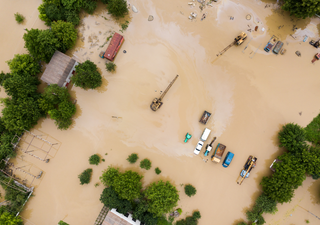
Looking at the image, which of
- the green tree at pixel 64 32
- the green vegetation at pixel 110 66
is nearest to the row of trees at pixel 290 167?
the green vegetation at pixel 110 66

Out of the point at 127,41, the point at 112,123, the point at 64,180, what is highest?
the point at 127,41

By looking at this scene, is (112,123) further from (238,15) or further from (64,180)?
(238,15)

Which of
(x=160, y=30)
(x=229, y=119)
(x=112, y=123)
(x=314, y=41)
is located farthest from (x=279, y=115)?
(x=112, y=123)

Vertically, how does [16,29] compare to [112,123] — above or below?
above

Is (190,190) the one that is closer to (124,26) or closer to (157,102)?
(157,102)

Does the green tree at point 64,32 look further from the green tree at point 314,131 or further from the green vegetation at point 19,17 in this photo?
the green tree at point 314,131

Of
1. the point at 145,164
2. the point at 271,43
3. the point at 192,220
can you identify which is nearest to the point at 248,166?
the point at 192,220

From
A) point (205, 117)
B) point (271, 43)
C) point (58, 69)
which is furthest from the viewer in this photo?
point (271, 43)
